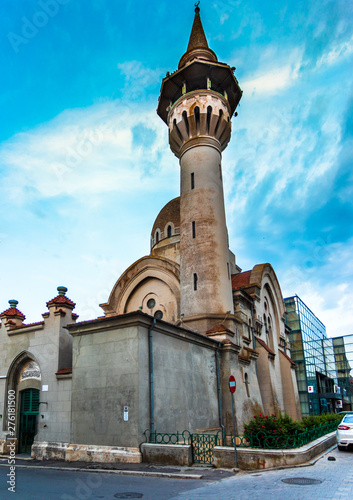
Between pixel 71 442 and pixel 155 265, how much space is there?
1455 centimetres

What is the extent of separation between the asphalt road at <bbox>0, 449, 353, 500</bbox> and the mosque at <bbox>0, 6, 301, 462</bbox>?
289 centimetres

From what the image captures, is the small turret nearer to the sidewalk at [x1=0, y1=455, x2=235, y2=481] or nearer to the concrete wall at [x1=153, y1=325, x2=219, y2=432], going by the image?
the sidewalk at [x1=0, y1=455, x2=235, y2=481]

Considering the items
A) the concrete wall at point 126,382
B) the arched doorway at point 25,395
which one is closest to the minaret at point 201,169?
the concrete wall at point 126,382

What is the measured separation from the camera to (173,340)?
16.5 meters

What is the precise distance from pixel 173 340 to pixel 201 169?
13.9 meters

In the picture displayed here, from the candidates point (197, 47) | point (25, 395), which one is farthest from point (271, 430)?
point (197, 47)

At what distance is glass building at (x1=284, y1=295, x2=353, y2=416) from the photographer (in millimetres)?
41416

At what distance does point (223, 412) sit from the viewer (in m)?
19.8

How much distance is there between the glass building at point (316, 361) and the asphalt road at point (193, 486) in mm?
28042

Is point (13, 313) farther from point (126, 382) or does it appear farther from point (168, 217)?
point (168, 217)

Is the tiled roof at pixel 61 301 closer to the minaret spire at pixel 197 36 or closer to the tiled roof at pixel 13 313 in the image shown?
the tiled roof at pixel 13 313

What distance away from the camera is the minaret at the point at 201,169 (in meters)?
23.7

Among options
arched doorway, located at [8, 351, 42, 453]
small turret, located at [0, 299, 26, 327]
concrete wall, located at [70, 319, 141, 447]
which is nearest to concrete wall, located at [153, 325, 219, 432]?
concrete wall, located at [70, 319, 141, 447]

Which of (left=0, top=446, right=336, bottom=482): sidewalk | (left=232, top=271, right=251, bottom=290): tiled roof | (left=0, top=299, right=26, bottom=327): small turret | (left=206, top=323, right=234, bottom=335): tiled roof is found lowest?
(left=0, top=446, right=336, bottom=482): sidewalk
